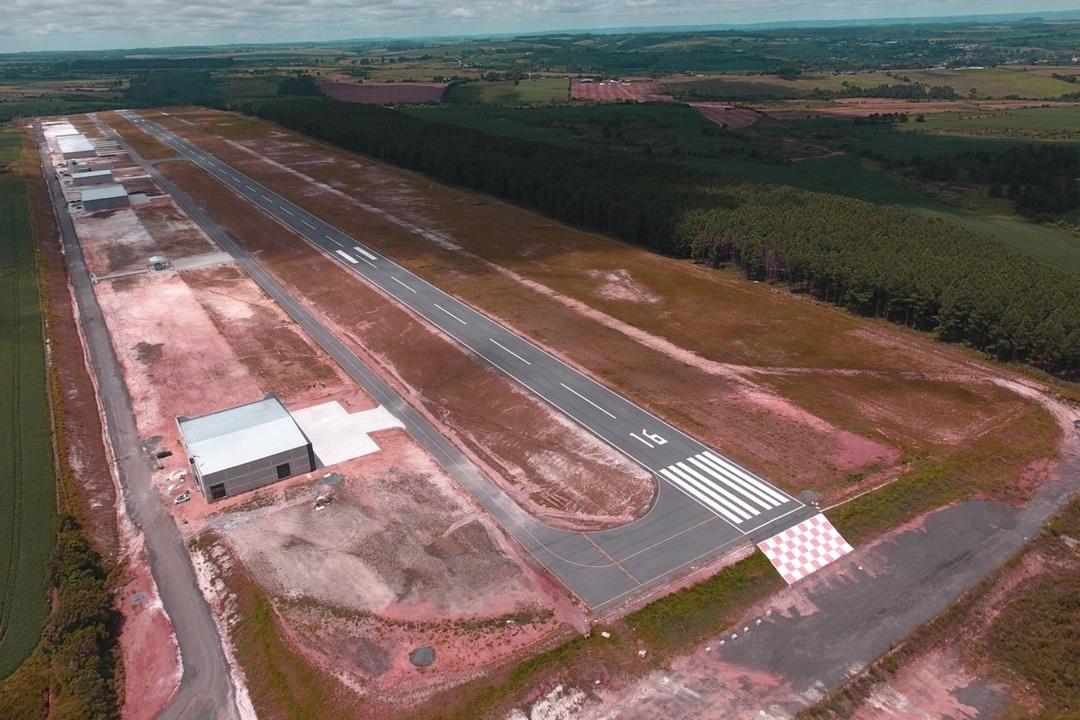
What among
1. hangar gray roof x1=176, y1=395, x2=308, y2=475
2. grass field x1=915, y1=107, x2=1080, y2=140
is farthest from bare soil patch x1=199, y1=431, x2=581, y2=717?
grass field x1=915, y1=107, x2=1080, y2=140

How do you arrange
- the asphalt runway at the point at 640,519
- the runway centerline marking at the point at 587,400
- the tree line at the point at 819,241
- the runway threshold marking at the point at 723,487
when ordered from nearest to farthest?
the asphalt runway at the point at 640,519
the runway threshold marking at the point at 723,487
the runway centerline marking at the point at 587,400
the tree line at the point at 819,241

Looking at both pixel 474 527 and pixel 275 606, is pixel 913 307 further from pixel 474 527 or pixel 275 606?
pixel 275 606

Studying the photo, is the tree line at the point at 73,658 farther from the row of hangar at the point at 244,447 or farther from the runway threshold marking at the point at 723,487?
the runway threshold marking at the point at 723,487

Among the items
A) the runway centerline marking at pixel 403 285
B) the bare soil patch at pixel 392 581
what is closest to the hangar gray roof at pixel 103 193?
the runway centerline marking at pixel 403 285

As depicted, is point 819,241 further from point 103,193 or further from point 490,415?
point 103,193

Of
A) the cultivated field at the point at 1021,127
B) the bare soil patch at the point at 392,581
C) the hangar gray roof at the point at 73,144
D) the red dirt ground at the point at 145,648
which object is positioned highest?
the cultivated field at the point at 1021,127

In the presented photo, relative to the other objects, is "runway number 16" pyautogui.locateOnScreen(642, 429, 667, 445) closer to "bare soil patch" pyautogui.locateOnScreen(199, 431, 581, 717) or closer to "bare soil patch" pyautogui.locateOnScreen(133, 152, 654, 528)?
"bare soil patch" pyautogui.locateOnScreen(133, 152, 654, 528)

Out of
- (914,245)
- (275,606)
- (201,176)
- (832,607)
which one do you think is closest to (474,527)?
(275,606)
